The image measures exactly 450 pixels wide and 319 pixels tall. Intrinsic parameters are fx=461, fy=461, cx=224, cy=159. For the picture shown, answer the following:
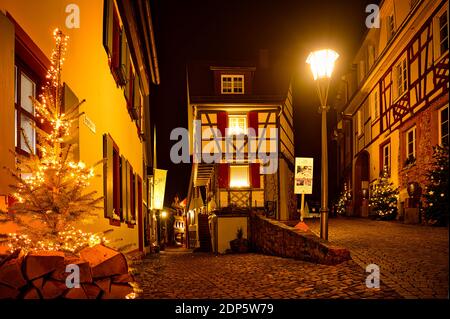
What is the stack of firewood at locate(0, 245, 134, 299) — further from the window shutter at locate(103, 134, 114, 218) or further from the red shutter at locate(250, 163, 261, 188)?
the red shutter at locate(250, 163, 261, 188)

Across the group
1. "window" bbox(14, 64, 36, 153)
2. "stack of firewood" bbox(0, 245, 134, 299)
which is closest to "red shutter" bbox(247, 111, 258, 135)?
"window" bbox(14, 64, 36, 153)

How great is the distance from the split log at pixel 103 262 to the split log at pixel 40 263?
0.43m

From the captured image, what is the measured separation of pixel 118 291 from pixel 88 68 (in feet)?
14.0

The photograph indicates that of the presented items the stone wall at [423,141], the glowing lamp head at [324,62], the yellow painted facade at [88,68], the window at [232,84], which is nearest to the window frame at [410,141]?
the stone wall at [423,141]

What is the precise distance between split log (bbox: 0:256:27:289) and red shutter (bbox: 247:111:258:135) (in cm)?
2100

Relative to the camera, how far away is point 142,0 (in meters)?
12.3

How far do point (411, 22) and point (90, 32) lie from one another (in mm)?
12497

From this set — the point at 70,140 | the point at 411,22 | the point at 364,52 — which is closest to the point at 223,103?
the point at 364,52

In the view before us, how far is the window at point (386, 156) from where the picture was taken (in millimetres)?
19922

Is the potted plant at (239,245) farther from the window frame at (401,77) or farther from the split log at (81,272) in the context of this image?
the split log at (81,272)

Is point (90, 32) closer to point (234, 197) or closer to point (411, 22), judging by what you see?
point (411, 22)

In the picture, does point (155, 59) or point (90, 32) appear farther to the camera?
point (155, 59)

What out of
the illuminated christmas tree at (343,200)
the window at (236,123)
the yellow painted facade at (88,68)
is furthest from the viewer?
the illuminated christmas tree at (343,200)

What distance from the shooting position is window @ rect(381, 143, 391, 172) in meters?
19.9
